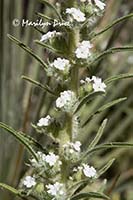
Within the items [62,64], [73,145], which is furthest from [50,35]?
[73,145]

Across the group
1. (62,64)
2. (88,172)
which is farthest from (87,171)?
(62,64)

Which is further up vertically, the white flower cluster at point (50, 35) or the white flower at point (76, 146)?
the white flower cluster at point (50, 35)

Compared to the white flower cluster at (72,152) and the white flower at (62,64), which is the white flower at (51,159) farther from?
the white flower at (62,64)

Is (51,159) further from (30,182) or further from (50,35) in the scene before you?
(50,35)

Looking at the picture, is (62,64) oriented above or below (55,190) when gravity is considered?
above

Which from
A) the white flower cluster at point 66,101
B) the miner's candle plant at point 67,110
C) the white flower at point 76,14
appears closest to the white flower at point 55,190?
the miner's candle plant at point 67,110

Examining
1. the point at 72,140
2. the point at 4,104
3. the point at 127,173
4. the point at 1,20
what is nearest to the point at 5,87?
the point at 4,104

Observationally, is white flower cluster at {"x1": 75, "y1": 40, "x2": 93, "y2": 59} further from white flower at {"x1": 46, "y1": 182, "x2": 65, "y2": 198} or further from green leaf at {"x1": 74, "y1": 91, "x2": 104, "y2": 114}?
white flower at {"x1": 46, "y1": 182, "x2": 65, "y2": 198}

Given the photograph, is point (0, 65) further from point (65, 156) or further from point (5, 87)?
point (65, 156)
